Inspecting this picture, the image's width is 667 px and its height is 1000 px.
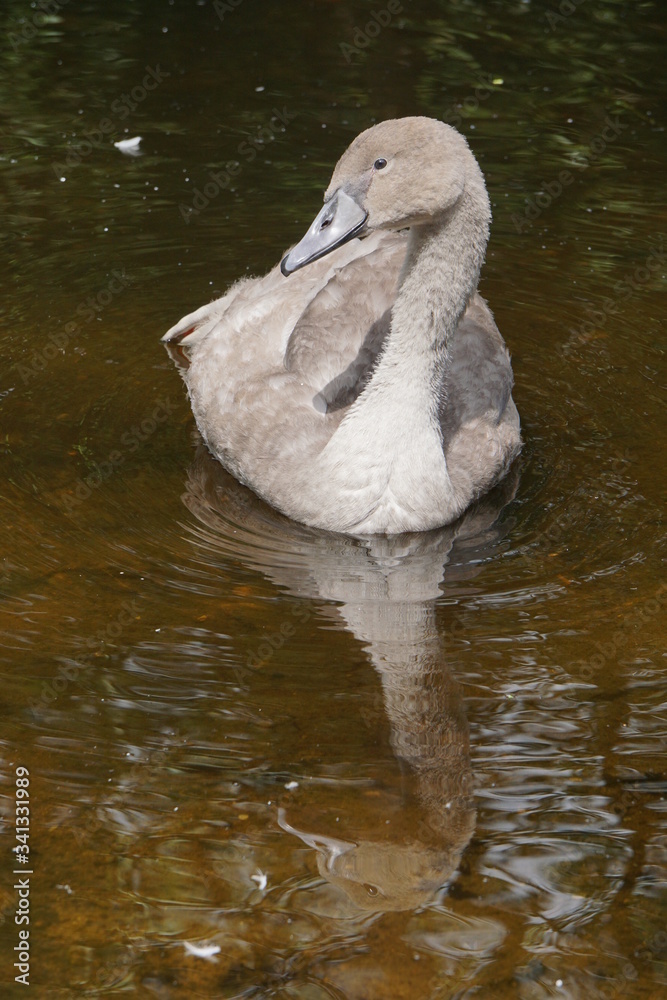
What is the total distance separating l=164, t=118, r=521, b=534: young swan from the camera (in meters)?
5.93

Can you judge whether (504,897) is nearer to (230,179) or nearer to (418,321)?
(418,321)

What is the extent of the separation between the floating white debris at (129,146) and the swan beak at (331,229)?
4691 mm

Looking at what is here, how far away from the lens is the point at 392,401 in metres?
6.31

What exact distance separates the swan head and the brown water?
4.77 ft

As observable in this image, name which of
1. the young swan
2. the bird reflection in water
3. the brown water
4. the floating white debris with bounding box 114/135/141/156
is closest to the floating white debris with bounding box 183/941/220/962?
the brown water

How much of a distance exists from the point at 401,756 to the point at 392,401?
1987 mm

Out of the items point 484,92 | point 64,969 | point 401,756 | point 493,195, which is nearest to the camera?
point 64,969

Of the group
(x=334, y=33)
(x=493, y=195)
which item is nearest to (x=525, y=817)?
(x=493, y=195)

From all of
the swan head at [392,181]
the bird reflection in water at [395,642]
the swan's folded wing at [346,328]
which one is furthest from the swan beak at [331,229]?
the bird reflection in water at [395,642]

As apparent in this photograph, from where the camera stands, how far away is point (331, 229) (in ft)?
19.4

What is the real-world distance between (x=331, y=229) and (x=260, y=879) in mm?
2925

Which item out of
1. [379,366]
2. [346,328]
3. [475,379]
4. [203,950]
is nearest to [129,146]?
[346,328]

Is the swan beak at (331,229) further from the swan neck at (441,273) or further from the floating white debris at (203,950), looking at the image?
the floating white debris at (203,950)

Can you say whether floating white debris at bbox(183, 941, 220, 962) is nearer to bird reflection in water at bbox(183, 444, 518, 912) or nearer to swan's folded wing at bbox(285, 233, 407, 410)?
bird reflection in water at bbox(183, 444, 518, 912)
